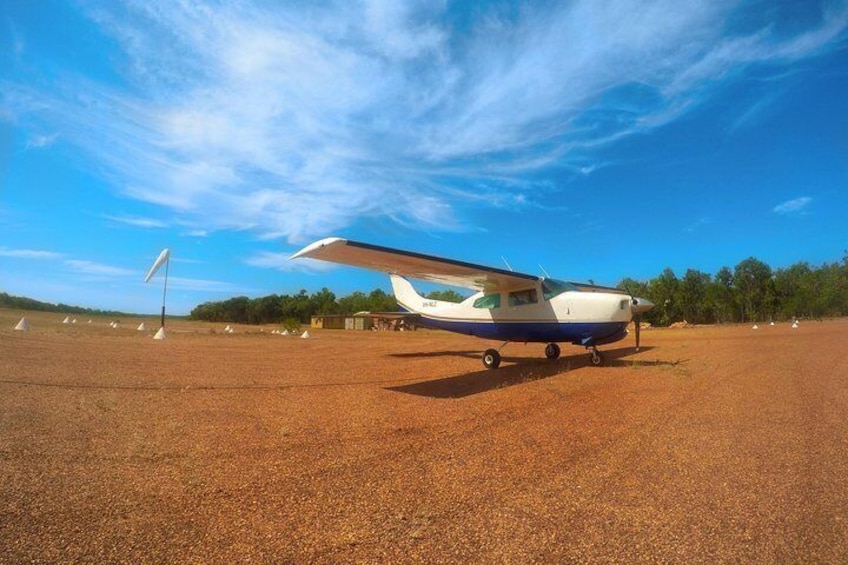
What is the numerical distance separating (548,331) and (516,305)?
1.31 m

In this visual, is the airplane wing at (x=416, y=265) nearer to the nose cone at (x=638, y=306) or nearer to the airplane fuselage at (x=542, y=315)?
the airplane fuselage at (x=542, y=315)

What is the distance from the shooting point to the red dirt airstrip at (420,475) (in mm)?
2615

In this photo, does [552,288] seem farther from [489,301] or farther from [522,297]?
[489,301]

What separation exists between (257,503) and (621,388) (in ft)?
A: 23.3

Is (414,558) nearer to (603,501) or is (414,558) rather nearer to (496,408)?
(603,501)

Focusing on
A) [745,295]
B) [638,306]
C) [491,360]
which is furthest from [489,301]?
[745,295]

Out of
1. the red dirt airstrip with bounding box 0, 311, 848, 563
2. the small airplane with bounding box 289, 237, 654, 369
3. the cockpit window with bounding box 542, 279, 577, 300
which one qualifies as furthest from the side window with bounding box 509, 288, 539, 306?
the red dirt airstrip with bounding box 0, 311, 848, 563

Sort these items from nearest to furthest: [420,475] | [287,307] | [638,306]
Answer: [420,475] < [638,306] < [287,307]

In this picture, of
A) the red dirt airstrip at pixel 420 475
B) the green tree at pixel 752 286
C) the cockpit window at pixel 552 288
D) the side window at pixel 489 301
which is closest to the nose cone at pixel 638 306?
the cockpit window at pixel 552 288

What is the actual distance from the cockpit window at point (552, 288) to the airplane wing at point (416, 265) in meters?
0.37

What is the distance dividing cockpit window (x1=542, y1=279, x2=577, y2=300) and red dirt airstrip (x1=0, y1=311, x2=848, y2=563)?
18.9 feet

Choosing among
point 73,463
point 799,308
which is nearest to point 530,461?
point 73,463

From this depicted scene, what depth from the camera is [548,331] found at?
1332 centimetres

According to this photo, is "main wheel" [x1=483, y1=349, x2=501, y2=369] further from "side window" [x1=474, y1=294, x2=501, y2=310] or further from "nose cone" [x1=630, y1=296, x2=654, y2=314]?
"nose cone" [x1=630, y1=296, x2=654, y2=314]
